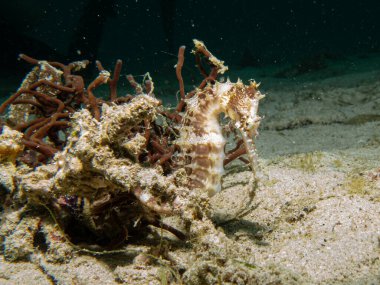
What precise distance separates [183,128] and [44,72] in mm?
1709

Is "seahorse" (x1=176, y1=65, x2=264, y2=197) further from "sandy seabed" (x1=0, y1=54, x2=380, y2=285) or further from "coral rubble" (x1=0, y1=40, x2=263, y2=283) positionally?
"sandy seabed" (x1=0, y1=54, x2=380, y2=285)

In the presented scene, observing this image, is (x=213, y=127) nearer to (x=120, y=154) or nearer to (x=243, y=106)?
(x=243, y=106)

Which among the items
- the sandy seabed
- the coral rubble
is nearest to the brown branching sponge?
the coral rubble

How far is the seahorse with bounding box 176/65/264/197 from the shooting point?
8.28 ft

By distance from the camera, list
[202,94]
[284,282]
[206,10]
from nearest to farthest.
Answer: [284,282] < [202,94] < [206,10]

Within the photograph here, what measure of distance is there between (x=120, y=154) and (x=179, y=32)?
65939 mm

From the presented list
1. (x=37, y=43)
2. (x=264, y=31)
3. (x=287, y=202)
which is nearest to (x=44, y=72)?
(x=287, y=202)

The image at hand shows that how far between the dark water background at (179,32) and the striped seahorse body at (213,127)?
10165mm

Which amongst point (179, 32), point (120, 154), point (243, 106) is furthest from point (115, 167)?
point (179, 32)

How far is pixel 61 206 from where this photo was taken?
2541mm

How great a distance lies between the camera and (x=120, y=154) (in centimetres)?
229

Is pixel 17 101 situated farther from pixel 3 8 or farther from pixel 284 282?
pixel 3 8

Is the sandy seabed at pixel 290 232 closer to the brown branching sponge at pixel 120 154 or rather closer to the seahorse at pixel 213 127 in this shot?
the brown branching sponge at pixel 120 154

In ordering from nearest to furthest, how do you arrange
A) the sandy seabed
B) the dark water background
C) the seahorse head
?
the sandy seabed < the seahorse head < the dark water background
